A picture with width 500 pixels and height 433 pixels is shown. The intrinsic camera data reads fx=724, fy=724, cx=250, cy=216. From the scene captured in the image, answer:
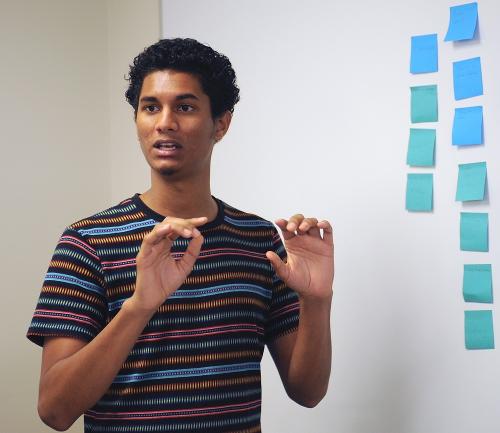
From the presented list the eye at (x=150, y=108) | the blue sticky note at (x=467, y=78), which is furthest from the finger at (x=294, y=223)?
the blue sticky note at (x=467, y=78)

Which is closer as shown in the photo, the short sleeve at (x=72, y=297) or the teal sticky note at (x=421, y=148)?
the short sleeve at (x=72, y=297)

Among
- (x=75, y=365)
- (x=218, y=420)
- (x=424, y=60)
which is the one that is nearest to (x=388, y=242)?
(x=424, y=60)

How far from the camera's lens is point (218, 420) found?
4.48 feet

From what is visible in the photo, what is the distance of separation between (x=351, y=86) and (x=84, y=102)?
3.79ft

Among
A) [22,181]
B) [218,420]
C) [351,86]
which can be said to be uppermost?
[351,86]

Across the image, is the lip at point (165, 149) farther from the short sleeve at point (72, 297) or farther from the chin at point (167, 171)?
the short sleeve at point (72, 297)

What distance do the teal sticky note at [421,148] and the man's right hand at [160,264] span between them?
0.62 m

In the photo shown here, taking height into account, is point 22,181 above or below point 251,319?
above

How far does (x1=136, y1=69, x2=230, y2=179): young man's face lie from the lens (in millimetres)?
1403

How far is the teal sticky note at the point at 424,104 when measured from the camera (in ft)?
5.30

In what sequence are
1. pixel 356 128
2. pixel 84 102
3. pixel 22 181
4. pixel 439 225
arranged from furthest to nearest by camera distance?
pixel 84 102 → pixel 22 181 → pixel 356 128 → pixel 439 225

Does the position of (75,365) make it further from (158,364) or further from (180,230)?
(180,230)

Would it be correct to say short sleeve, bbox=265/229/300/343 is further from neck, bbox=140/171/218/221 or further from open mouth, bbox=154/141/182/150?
open mouth, bbox=154/141/182/150

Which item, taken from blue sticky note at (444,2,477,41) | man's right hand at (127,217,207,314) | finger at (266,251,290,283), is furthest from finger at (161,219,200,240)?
blue sticky note at (444,2,477,41)
